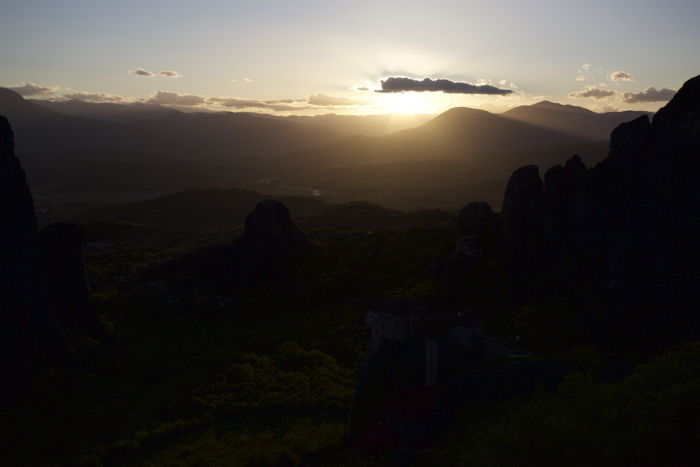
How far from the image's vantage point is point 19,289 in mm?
37375

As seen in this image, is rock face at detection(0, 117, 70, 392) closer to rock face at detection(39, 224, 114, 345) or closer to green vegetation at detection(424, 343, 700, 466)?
rock face at detection(39, 224, 114, 345)

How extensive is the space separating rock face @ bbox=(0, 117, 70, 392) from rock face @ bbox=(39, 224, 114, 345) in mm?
6346

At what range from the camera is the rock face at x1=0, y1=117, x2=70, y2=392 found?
3600cm

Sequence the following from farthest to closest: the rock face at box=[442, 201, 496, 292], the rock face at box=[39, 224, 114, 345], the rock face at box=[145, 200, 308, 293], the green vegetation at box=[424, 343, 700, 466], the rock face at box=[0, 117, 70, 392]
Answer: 1. the rock face at box=[145, 200, 308, 293]
2. the rock face at box=[442, 201, 496, 292]
3. the rock face at box=[39, 224, 114, 345]
4. the rock face at box=[0, 117, 70, 392]
5. the green vegetation at box=[424, 343, 700, 466]

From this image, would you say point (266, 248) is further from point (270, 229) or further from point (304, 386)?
point (304, 386)

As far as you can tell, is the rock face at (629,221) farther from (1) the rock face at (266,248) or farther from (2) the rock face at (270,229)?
(2) the rock face at (270,229)

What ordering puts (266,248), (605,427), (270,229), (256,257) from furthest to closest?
(270,229)
(266,248)
(256,257)
(605,427)

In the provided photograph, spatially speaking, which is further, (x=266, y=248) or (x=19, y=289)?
(x=266, y=248)

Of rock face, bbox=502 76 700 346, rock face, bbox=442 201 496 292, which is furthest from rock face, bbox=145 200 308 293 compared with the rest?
rock face, bbox=502 76 700 346

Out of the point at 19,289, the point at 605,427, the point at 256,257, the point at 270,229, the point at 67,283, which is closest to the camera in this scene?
the point at 605,427

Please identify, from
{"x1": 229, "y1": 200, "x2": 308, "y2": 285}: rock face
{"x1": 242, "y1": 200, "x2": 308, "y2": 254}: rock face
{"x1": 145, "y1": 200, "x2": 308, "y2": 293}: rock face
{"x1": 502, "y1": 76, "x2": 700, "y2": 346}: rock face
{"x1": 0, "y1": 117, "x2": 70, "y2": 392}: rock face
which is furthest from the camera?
{"x1": 242, "y1": 200, "x2": 308, "y2": 254}: rock face

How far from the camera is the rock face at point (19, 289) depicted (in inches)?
1417

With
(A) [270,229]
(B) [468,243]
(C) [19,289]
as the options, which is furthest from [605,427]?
(A) [270,229]

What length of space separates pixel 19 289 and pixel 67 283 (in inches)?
362
